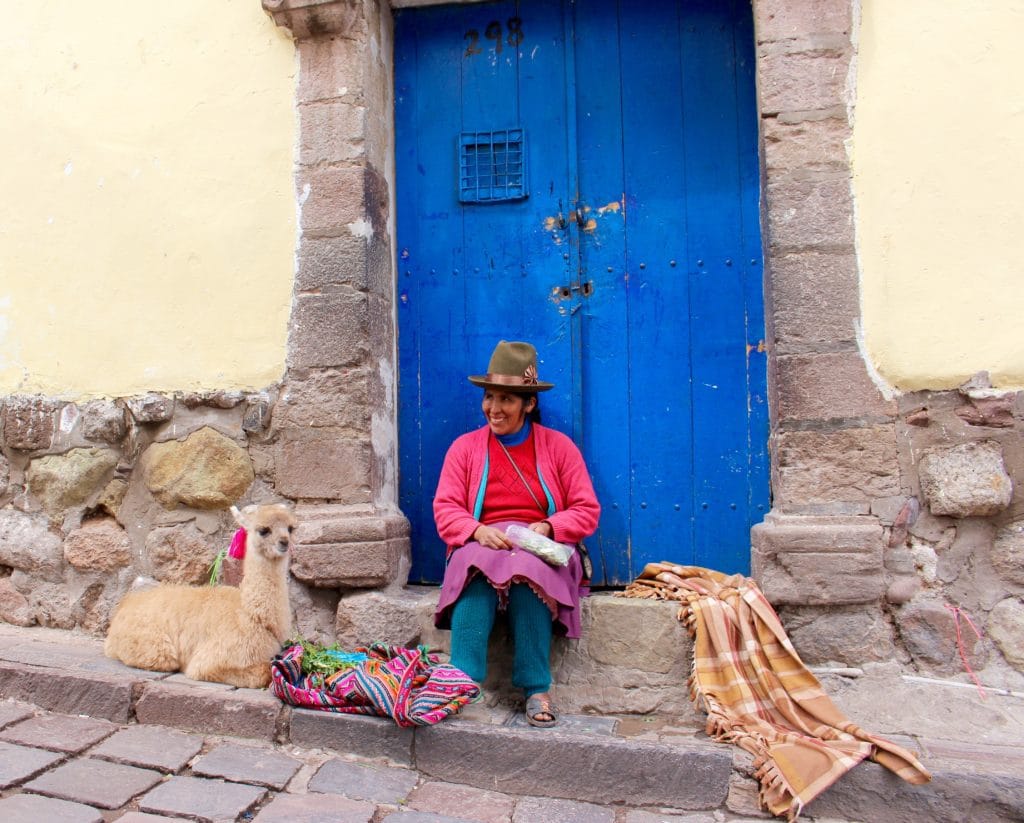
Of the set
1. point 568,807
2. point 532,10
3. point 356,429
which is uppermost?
point 532,10

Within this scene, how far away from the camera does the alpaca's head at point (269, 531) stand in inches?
129

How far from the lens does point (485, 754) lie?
290 centimetres

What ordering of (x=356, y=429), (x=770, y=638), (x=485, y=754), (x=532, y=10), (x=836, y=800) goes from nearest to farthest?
(x=836, y=800), (x=485, y=754), (x=770, y=638), (x=356, y=429), (x=532, y=10)

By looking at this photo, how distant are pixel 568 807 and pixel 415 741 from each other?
582mm

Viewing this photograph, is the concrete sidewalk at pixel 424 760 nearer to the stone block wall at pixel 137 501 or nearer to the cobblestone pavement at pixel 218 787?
the cobblestone pavement at pixel 218 787

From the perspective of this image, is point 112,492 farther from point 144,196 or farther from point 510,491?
point 510,491

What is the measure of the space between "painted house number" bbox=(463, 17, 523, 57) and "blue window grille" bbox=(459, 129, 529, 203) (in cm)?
42

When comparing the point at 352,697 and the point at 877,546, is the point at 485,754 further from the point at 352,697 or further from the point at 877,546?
the point at 877,546

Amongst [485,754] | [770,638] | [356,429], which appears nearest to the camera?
[485,754]

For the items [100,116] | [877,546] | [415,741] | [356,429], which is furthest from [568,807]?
[100,116]

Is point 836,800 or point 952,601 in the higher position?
point 952,601

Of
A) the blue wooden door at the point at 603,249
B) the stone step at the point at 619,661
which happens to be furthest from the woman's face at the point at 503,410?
the stone step at the point at 619,661

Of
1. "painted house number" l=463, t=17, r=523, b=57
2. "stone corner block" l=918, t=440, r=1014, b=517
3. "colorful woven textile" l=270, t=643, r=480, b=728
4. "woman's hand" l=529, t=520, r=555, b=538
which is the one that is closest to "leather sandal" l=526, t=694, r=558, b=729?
"colorful woven textile" l=270, t=643, r=480, b=728

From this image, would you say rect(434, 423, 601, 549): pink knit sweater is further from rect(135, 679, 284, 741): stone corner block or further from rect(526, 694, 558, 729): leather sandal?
rect(135, 679, 284, 741): stone corner block
